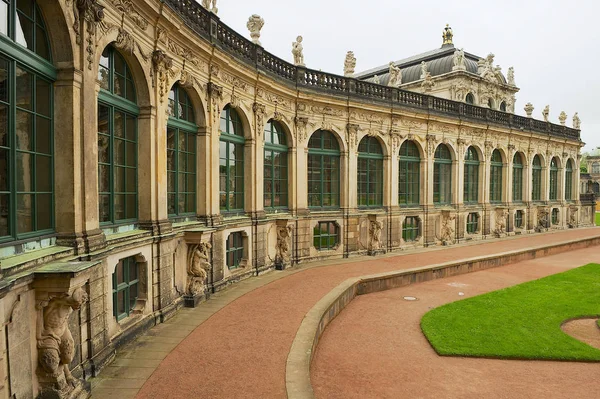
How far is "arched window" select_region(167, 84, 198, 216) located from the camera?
42.9 feet

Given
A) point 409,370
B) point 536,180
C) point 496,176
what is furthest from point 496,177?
point 409,370

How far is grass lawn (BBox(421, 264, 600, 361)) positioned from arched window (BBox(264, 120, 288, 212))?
9.31 meters

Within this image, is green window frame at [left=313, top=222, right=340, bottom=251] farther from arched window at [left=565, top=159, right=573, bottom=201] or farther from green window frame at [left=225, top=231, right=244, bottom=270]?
arched window at [left=565, top=159, right=573, bottom=201]

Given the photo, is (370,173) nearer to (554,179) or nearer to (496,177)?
(496,177)

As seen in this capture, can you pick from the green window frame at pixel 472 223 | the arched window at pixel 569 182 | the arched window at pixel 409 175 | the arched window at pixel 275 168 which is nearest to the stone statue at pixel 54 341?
the arched window at pixel 275 168

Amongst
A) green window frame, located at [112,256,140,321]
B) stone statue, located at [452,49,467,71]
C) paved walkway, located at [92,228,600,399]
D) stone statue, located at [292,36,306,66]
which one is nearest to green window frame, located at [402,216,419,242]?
paved walkway, located at [92,228,600,399]

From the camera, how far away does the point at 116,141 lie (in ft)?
34.1

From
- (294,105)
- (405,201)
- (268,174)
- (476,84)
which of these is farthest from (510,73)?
(268,174)

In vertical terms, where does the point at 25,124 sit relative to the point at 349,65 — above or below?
below

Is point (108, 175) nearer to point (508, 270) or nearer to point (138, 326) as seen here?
point (138, 326)

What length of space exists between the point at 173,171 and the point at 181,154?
2.66 ft

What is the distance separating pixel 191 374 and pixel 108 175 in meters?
4.97

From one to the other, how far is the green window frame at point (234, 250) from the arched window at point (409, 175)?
12.5m

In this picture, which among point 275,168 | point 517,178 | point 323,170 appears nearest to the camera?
point 275,168
